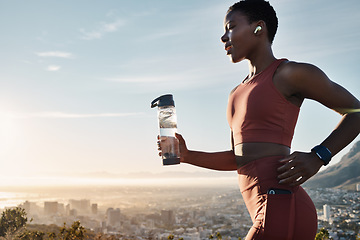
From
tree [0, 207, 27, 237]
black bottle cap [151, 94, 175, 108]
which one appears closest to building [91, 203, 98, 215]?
tree [0, 207, 27, 237]

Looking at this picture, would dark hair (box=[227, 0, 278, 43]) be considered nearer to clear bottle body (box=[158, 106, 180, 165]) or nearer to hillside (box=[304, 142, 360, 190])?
clear bottle body (box=[158, 106, 180, 165])

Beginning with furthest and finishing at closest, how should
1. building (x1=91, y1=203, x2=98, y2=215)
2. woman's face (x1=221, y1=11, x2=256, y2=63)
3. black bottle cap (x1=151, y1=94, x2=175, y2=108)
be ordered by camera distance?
Result: building (x1=91, y1=203, x2=98, y2=215) < black bottle cap (x1=151, y1=94, x2=175, y2=108) < woman's face (x1=221, y1=11, x2=256, y2=63)

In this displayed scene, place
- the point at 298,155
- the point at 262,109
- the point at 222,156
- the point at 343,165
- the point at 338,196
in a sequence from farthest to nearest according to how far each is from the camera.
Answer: the point at 343,165
the point at 338,196
the point at 222,156
the point at 262,109
the point at 298,155

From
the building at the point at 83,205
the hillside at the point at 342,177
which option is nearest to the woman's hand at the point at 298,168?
the hillside at the point at 342,177

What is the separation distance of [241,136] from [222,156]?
14.2 inches

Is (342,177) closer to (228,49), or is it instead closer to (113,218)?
(113,218)

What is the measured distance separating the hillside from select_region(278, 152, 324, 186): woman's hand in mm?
64986

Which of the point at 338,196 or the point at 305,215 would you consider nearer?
the point at 305,215

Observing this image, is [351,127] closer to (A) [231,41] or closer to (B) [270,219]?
(B) [270,219]

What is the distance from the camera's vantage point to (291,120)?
5.76ft

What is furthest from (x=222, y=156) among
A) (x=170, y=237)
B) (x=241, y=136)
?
(x=170, y=237)

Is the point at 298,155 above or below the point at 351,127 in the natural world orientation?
below

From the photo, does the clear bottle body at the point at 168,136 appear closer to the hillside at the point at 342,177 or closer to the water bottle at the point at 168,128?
the water bottle at the point at 168,128

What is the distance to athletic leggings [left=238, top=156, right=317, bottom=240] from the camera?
1583mm
